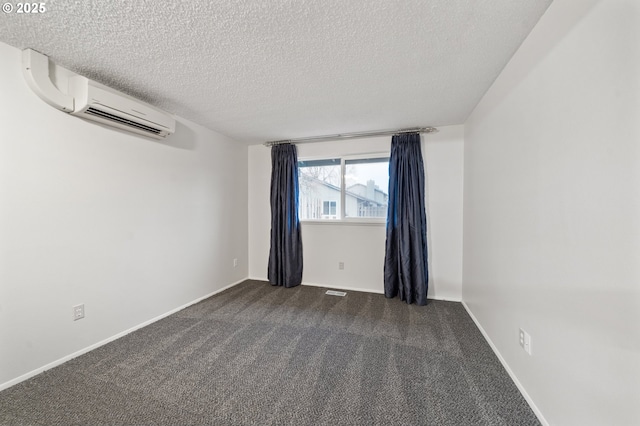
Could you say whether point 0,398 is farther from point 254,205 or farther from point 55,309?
point 254,205

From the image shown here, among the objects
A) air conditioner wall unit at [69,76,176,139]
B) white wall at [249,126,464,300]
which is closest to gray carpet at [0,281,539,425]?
white wall at [249,126,464,300]

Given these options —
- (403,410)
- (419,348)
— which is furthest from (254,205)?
(403,410)

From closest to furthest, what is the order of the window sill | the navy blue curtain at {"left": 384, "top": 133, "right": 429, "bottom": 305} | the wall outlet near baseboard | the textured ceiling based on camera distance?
the textured ceiling → the wall outlet near baseboard → the navy blue curtain at {"left": 384, "top": 133, "right": 429, "bottom": 305} → the window sill

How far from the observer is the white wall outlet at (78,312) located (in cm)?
181

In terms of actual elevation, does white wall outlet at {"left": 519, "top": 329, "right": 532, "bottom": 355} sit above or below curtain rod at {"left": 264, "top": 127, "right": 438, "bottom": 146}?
below

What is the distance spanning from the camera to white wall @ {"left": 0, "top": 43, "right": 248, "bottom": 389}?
152 centimetres

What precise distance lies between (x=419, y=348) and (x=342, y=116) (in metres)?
2.39

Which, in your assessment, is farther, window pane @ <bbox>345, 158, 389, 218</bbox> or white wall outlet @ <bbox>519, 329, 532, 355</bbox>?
window pane @ <bbox>345, 158, 389, 218</bbox>

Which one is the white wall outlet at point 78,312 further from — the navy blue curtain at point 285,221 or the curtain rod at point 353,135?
the curtain rod at point 353,135

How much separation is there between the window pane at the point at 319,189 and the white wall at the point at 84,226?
1407 mm

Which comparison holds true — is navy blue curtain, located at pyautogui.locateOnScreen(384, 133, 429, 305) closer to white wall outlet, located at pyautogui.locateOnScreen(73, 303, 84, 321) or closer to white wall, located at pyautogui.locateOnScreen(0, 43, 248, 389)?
white wall, located at pyautogui.locateOnScreen(0, 43, 248, 389)

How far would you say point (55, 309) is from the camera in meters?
1.71

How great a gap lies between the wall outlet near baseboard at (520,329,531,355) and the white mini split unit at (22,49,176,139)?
333cm

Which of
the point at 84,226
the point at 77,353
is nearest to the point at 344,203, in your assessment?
the point at 84,226
